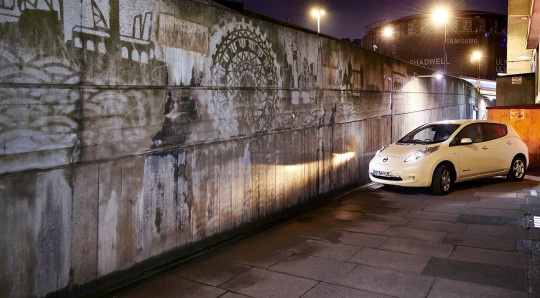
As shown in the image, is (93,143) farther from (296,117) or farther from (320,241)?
(296,117)

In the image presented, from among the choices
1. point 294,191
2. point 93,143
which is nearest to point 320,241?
point 294,191

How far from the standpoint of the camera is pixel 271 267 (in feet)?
17.2

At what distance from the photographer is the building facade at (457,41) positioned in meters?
64.4

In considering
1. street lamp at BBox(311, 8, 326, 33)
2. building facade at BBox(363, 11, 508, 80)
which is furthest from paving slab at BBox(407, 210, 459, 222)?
building facade at BBox(363, 11, 508, 80)

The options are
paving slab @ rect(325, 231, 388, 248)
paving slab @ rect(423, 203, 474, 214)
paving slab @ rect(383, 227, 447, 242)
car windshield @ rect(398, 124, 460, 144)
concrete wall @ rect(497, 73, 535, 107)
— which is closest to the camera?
paving slab @ rect(325, 231, 388, 248)

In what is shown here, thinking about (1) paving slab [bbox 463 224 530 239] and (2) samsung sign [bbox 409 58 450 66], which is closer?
(1) paving slab [bbox 463 224 530 239]

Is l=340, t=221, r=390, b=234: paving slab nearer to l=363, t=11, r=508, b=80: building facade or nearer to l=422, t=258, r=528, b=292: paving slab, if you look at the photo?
l=422, t=258, r=528, b=292: paving slab

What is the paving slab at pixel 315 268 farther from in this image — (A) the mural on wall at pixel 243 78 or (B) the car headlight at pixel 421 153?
(B) the car headlight at pixel 421 153

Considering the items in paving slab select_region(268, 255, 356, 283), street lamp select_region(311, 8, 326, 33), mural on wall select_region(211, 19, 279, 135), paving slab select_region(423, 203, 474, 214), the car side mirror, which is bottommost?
paving slab select_region(268, 255, 356, 283)

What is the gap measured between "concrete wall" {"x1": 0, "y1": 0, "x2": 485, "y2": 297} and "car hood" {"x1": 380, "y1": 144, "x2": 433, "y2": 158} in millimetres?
2200

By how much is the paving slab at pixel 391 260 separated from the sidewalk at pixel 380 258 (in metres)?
0.01

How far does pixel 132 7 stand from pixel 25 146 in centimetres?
187

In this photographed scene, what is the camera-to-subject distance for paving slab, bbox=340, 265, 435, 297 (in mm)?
4438

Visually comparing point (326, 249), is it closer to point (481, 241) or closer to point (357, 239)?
point (357, 239)
